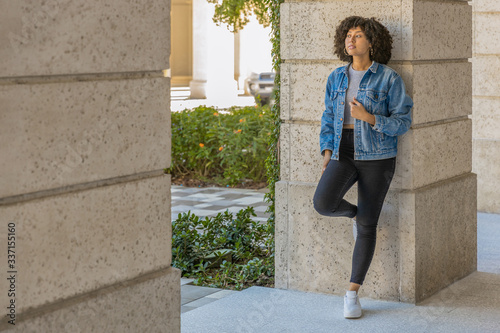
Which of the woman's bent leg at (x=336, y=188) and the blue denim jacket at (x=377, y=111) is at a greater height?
the blue denim jacket at (x=377, y=111)

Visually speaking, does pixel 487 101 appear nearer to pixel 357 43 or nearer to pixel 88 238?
pixel 357 43

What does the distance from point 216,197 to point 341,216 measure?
247 inches

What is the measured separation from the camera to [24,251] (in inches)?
107

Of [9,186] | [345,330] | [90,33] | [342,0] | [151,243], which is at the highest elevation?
[342,0]

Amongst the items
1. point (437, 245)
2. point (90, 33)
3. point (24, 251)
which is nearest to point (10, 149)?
point (24, 251)

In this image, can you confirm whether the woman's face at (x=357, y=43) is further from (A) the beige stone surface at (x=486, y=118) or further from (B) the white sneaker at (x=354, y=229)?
(A) the beige stone surface at (x=486, y=118)

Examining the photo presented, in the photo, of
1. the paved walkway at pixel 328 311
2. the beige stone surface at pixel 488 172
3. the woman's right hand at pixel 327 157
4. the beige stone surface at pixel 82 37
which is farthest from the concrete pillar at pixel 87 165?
the beige stone surface at pixel 488 172

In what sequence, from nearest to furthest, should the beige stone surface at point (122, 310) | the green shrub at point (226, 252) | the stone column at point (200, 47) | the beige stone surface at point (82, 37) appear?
the beige stone surface at point (82, 37)
the beige stone surface at point (122, 310)
the green shrub at point (226, 252)
the stone column at point (200, 47)

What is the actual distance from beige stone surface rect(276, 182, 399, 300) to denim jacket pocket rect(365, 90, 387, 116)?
72cm

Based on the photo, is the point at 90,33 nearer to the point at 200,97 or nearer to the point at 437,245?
the point at 437,245

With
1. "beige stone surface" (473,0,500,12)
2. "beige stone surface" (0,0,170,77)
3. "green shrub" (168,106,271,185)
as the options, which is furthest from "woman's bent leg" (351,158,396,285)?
"green shrub" (168,106,271,185)

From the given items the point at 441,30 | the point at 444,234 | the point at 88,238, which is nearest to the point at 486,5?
the point at 441,30

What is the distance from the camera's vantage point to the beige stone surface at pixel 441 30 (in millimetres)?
5430

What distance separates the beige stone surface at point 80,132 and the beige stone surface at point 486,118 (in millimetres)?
6929
